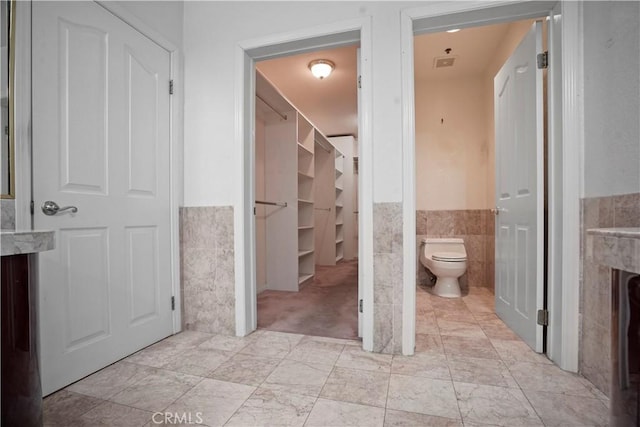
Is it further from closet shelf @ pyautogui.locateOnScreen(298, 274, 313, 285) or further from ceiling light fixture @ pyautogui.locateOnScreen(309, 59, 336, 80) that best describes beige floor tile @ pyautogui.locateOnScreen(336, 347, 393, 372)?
ceiling light fixture @ pyautogui.locateOnScreen(309, 59, 336, 80)

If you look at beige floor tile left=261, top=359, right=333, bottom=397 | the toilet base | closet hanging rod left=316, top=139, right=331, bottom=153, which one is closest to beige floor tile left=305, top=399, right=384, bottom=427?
beige floor tile left=261, top=359, right=333, bottom=397

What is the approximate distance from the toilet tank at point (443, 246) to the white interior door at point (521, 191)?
64 cm

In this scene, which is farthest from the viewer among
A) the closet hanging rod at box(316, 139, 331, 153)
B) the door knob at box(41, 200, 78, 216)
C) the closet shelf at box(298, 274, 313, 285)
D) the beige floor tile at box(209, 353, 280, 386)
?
the closet hanging rod at box(316, 139, 331, 153)

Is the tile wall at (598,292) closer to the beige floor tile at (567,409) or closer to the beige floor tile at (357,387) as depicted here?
the beige floor tile at (567,409)

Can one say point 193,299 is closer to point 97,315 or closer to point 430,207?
point 97,315

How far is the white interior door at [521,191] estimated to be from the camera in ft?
5.77

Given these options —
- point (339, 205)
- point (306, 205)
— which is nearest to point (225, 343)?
point (306, 205)

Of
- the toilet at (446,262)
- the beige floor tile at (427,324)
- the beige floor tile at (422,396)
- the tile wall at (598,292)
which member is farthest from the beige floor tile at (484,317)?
the beige floor tile at (422,396)

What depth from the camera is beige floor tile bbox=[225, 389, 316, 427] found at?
3.76 feet

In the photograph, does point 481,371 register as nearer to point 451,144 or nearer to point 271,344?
point 271,344

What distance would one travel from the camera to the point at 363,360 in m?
1.66

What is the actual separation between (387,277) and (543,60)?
5.11 feet

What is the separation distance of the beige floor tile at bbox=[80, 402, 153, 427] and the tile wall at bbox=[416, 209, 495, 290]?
298 centimetres

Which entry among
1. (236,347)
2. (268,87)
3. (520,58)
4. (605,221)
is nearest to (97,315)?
(236,347)
